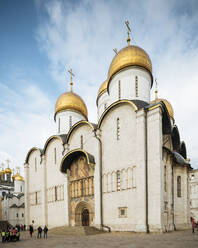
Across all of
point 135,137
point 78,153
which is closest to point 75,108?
point 78,153

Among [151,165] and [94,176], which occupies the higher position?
[151,165]

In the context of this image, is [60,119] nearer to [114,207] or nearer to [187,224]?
[114,207]

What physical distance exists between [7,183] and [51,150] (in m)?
32.0

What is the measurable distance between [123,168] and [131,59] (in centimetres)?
842

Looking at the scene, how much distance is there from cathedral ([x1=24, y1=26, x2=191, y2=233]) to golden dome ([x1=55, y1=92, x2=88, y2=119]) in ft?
12.2

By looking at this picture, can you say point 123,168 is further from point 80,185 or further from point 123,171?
point 80,185

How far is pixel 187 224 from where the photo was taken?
54.6 feet

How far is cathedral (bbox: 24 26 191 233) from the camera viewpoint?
13234 mm

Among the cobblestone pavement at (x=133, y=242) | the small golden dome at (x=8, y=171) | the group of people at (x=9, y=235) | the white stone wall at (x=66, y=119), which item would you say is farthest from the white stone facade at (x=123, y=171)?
the small golden dome at (x=8, y=171)

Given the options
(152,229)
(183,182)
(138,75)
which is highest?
(138,75)

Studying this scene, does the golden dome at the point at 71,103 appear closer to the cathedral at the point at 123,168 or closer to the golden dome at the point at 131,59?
the cathedral at the point at 123,168

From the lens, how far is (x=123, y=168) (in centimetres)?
1475

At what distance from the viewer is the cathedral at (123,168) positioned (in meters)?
13.2

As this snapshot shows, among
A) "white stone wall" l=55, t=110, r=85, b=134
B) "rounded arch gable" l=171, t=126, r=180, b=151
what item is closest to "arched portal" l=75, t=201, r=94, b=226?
"white stone wall" l=55, t=110, r=85, b=134
